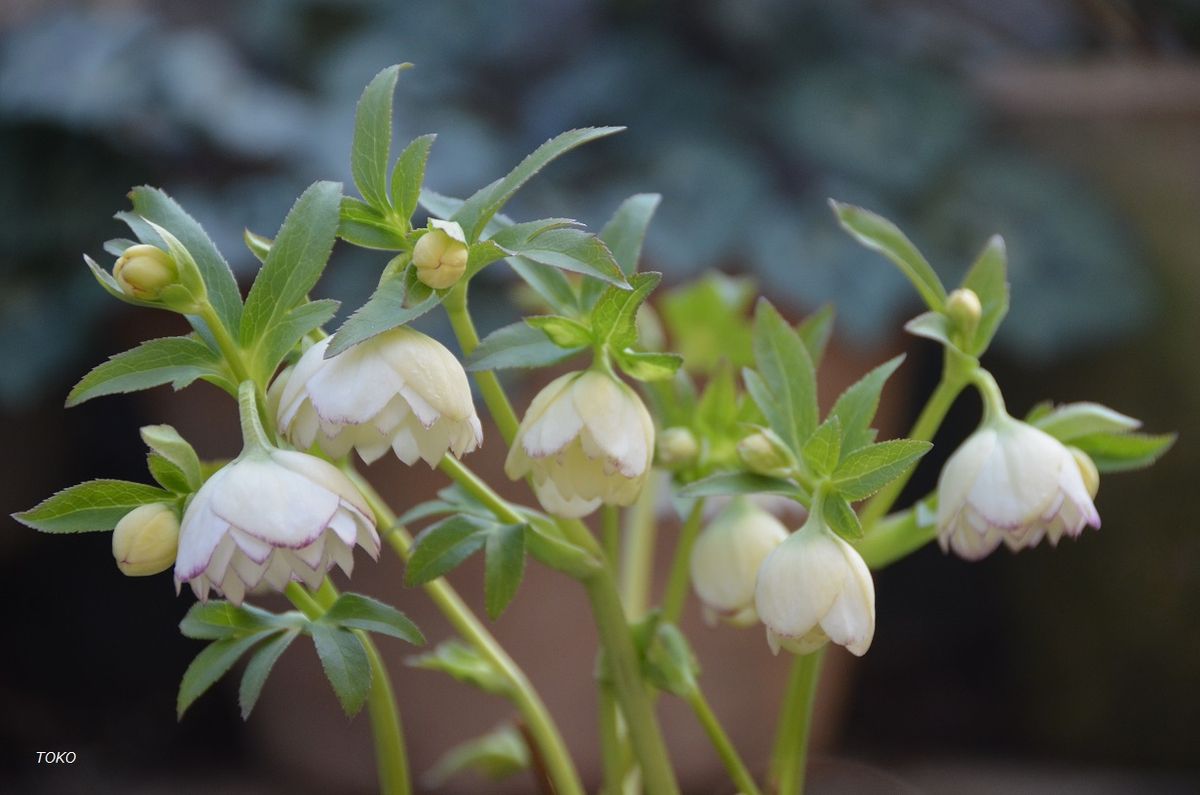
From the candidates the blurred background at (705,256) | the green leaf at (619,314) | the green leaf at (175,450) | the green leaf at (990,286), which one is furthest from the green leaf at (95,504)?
the blurred background at (705,256)

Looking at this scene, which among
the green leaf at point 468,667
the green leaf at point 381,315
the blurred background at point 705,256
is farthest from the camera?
the blurred background at point 705,256

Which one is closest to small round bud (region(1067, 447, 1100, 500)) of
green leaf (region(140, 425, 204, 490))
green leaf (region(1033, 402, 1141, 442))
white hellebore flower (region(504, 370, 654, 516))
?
green leaf (region(1033, 402, 1141, 442))

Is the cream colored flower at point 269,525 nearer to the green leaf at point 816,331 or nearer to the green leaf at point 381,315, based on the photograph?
the green leaf at point 381,315

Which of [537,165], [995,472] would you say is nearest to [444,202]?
[537,165]

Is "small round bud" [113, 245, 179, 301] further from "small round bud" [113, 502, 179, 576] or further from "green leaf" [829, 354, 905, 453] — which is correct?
"green leaf" [829, 354, 905, 453]

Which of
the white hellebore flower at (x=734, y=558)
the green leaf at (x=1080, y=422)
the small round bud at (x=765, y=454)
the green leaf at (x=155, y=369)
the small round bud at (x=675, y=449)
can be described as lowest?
the white hellebore flower at (x=734, y=558)

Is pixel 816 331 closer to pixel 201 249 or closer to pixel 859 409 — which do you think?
pixel 859 409
